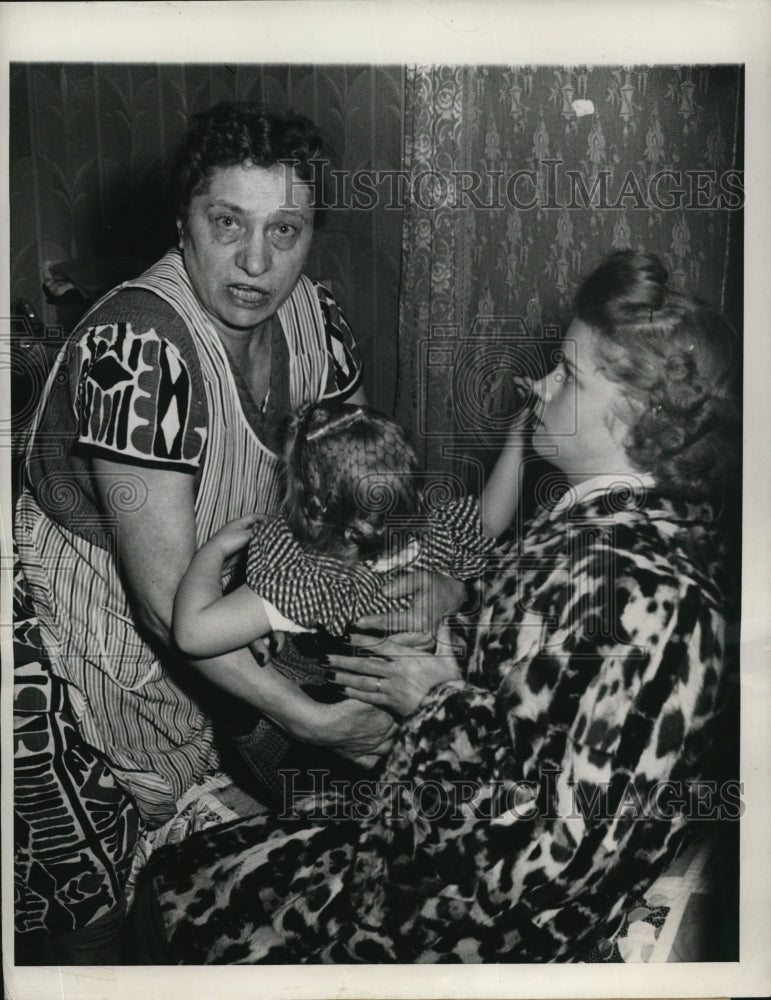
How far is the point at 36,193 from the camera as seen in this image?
1973 millimetres

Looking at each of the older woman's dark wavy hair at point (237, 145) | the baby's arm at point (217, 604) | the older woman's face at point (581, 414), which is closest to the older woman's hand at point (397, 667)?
the baby's arm at point (217, 604)

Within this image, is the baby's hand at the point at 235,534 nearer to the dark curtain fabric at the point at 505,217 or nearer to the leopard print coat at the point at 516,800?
the dark curtain fabric at the point at 505,217

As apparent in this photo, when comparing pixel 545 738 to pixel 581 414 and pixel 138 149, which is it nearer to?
pixel 581 414

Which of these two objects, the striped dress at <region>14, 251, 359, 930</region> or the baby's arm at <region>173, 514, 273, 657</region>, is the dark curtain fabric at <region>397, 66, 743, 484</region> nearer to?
the striped dress at <region>14, 251, 359, 930</region>

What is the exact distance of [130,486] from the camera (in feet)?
6.39

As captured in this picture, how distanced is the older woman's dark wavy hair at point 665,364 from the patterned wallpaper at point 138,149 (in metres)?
0.39

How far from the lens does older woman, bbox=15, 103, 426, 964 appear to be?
1943 millimetres

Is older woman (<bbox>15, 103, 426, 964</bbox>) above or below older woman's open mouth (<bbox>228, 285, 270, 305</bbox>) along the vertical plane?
below

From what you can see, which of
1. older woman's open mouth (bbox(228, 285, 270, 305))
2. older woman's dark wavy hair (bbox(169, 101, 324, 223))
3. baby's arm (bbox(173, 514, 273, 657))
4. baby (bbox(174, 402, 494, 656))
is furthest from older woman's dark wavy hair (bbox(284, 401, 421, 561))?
older woman's dark wavy hair (bbox(169, 101, 324, 223))

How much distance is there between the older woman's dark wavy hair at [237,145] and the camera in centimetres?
194

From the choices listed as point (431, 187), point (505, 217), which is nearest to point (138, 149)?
point (431, 187)

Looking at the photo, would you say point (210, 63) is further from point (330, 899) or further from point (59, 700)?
point (330, 899)

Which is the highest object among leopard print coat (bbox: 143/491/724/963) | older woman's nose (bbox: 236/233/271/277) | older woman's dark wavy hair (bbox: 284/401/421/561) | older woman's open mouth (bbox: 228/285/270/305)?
older woman's nose (bbox: 236/233/271/277)

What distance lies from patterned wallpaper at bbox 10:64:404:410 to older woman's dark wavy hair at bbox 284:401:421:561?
0.07 meters
